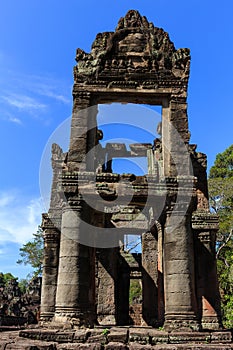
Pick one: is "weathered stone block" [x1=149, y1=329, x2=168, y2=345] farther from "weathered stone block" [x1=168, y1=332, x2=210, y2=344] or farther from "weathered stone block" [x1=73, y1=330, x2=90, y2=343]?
"weathered stone block" [x1=73, y1=330, x2=90, y2=343]

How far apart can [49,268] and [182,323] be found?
211 inches

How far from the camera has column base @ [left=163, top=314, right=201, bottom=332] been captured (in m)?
7.56

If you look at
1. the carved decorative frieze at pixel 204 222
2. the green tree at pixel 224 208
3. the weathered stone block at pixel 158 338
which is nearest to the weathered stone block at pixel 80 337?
the weathered stone block at pixel 158 338

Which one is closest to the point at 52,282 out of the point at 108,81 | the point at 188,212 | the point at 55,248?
the point at 55,248

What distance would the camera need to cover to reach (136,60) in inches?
411

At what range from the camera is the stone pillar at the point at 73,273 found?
786 cm

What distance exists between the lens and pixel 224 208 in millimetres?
23016

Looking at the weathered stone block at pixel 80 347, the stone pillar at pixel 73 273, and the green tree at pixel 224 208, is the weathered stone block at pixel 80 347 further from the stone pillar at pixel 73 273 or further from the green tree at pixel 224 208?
the green tree at pixel 224 208

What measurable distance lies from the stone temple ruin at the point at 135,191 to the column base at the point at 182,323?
0.02m

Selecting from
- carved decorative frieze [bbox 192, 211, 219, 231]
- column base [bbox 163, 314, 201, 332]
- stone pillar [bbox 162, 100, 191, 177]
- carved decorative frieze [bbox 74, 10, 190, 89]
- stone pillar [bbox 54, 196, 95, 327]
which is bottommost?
column base [bbox 163, 314, 201, 332]

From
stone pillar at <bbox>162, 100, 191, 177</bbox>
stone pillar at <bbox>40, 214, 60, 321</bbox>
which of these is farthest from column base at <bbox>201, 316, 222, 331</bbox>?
stone pillar at <bbox>40, 214, 60, 321</bbox>

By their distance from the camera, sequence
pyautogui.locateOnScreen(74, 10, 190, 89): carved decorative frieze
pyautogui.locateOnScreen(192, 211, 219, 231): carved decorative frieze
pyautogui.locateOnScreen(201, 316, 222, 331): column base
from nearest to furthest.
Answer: pyautogui.locateOnScreen(74, 10, 190, 89): carved decorative frieze, pyautogui.locateOnScreen(201, 316, 222, 331): column base, pyautogui.locateOnScreen(192, 211, 219, 231): carved decorative frieze

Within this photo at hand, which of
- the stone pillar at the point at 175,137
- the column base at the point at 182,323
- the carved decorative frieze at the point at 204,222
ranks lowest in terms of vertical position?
the column base at the point at 182,323

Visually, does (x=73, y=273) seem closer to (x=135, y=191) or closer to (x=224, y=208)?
(x=135, y=191)
